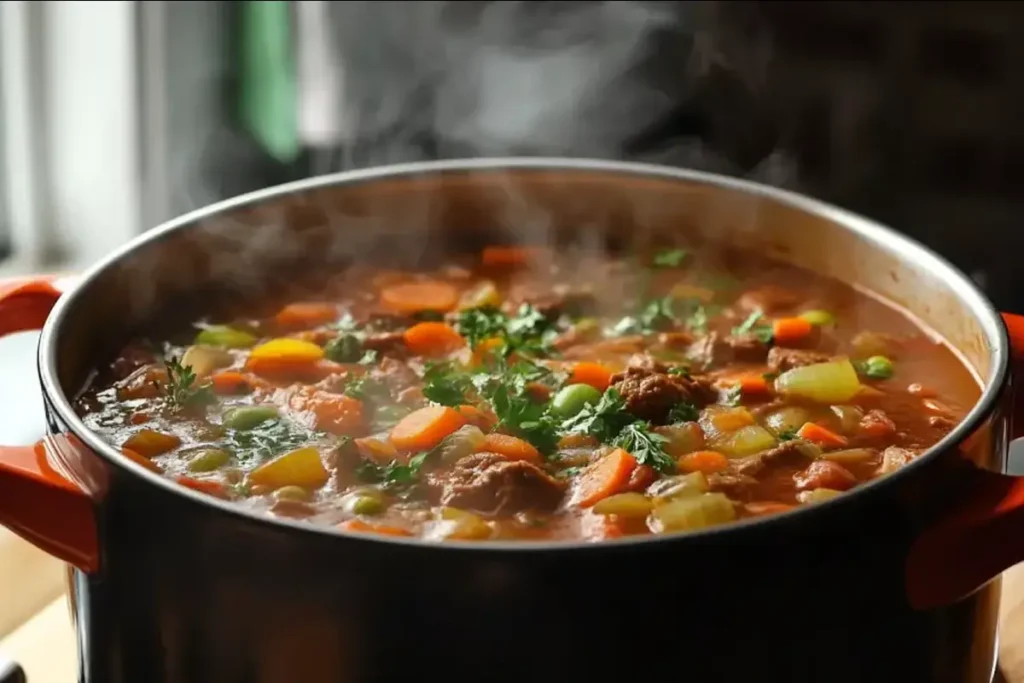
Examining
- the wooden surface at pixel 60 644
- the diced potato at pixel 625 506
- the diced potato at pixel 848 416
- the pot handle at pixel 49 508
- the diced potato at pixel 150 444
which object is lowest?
the wooden surface at pixel 60 644

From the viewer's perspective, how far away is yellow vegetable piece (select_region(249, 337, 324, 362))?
6.27 feet

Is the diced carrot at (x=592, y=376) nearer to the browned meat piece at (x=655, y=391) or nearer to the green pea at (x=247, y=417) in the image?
the browned meat piece at (x=655, y=391)

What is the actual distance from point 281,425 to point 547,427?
35 centimetres

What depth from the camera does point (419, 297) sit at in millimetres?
2166

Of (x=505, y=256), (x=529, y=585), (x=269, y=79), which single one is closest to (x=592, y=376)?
(x=505, y=256)

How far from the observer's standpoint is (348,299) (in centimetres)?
219

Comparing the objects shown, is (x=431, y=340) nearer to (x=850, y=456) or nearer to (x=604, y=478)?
(x=604, y=478)

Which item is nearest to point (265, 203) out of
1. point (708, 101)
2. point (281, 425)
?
point (281, 425)

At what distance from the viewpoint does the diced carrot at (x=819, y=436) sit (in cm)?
170

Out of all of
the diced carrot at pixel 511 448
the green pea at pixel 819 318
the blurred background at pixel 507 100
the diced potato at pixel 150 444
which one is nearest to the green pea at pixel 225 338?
the diced potato at pixel 150 444

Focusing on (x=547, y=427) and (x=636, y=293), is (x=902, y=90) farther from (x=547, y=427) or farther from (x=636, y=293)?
(x=547, y=427)

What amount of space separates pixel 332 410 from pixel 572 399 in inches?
12.6

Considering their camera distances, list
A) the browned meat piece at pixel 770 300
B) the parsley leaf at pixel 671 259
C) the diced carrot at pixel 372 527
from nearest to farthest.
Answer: the diced carrot at pixel 372 527
the browned meat piece at pixel 770 300
the parsley leaf at pixel 671 259

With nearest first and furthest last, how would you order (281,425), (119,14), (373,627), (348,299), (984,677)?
(373,627) < (984,677) < (281,425) < (348,299) < (119,14)
